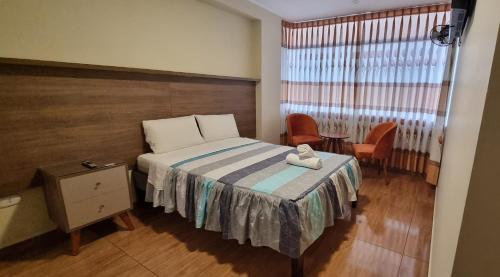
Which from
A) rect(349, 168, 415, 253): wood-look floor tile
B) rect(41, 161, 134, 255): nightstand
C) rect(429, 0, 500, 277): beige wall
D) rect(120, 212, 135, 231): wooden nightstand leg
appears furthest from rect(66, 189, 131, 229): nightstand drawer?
rect(429, 0, 500, 277): beige wall

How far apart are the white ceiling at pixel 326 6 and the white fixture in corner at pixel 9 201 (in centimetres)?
354

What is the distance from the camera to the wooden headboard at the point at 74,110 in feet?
5.87

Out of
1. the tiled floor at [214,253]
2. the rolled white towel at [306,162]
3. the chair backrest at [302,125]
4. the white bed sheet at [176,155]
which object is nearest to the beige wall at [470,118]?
the tiled floor at [214,253]

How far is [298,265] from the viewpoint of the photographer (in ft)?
5.15

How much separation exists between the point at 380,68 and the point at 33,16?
4091 mm

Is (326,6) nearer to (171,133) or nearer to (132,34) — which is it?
(132,34)

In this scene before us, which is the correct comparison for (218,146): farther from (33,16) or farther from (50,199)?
(33,16)

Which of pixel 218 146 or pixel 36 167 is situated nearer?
pixel 36 167

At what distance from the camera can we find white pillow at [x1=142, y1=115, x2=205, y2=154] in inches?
101

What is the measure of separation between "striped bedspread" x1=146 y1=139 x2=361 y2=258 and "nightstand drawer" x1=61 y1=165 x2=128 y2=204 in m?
0.29

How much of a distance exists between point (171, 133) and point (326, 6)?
2.89 meters

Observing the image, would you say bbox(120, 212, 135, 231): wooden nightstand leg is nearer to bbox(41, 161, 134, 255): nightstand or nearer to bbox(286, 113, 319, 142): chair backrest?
bbox(41, 161, 134, 255): nightstand

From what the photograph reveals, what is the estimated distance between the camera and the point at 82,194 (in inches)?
74.4

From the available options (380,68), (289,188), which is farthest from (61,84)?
(380,68)
